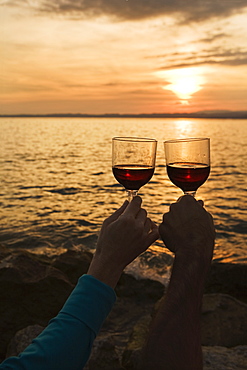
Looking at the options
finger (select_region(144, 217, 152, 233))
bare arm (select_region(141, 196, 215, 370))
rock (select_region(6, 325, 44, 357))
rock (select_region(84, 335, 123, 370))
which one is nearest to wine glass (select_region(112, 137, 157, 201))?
bare arm (select_region(141, 196, 215, 370))

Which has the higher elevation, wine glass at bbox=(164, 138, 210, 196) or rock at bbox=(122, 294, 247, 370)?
wine glass at bbox=(164, 138, 210, 196)

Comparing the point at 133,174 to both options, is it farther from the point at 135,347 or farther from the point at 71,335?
the point at 135,347

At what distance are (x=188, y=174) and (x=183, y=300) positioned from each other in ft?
3.04

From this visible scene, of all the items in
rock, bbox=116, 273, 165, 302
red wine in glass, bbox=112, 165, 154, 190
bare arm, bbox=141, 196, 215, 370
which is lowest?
rock, bbox=116, 273, 165, 302

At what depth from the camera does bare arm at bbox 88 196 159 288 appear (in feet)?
6.19

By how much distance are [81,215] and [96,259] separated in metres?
15.6

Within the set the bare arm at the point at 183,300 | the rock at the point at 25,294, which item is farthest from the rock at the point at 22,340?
the bare arm at the point at 183,300

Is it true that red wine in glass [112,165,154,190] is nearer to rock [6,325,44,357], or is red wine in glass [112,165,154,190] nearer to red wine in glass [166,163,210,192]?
red wine in glass [166,163,210,192]

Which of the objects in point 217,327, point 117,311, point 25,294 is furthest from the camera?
point 117,311

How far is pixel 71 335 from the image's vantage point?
1658mm

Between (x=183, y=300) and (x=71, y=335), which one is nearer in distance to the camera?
(x=71, y=335)

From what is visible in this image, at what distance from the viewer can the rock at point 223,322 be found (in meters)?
4.96

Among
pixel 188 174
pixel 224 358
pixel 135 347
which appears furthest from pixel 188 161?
pixel 135 347

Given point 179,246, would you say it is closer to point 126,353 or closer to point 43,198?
point 126,353
